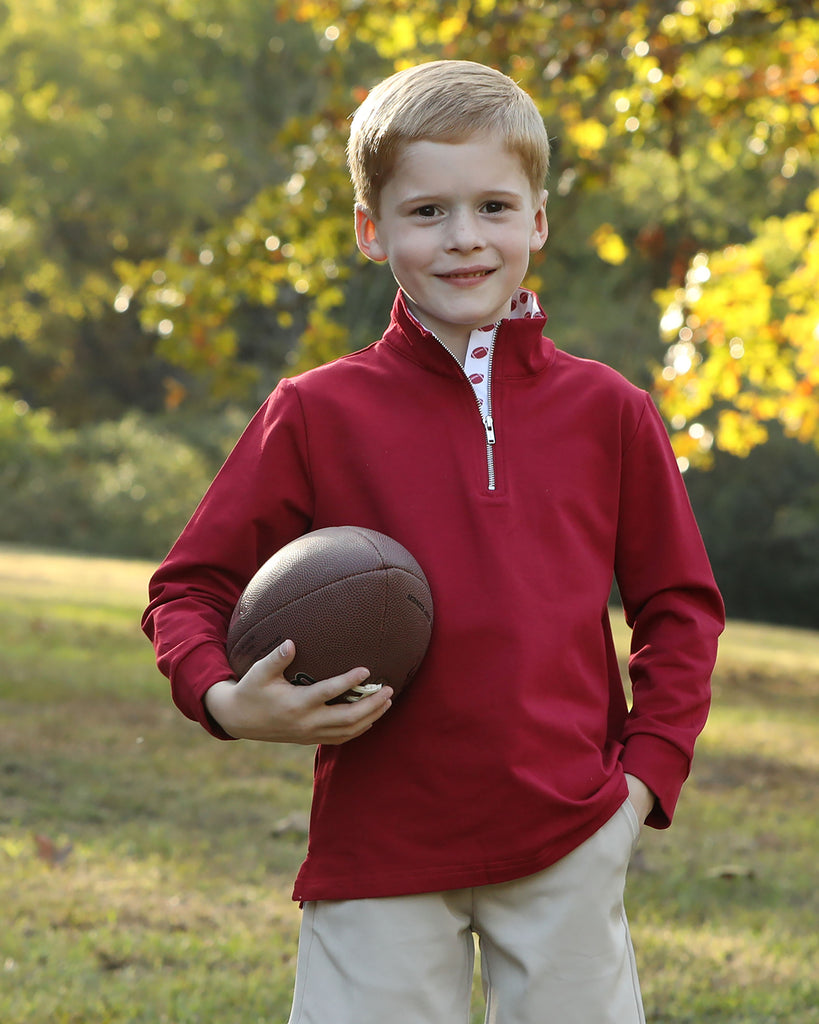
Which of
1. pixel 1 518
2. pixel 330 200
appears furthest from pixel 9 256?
pixel 330 200

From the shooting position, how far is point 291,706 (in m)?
2.12

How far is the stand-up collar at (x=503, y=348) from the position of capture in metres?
2.38

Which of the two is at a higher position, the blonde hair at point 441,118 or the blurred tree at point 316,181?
the blonde hair at point 441,118

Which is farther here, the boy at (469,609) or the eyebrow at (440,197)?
the eyebrow at (440,197)

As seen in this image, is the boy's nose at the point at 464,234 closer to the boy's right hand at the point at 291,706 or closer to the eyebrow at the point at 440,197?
the eyebrow at the point at 440,197

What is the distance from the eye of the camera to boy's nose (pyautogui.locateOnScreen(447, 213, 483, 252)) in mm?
2311

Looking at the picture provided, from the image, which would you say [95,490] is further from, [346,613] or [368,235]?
[346,613]

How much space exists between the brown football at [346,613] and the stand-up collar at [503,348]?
0.34 meters

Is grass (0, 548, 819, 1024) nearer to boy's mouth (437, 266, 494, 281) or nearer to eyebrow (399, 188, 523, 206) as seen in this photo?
boy's mouth (437, 266, 494, 281)

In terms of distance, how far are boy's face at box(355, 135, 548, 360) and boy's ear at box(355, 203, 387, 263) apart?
0.21 feet

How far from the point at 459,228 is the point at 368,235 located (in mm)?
280

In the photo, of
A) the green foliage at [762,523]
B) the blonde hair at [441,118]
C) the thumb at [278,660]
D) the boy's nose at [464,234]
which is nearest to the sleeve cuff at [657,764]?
the thumb at [278,660]

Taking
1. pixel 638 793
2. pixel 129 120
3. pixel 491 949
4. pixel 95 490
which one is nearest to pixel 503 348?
pixel 638 793

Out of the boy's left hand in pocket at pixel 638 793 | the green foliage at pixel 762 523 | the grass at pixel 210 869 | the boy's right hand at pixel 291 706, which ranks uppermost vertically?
the boy's right hand at pixel 291 706
